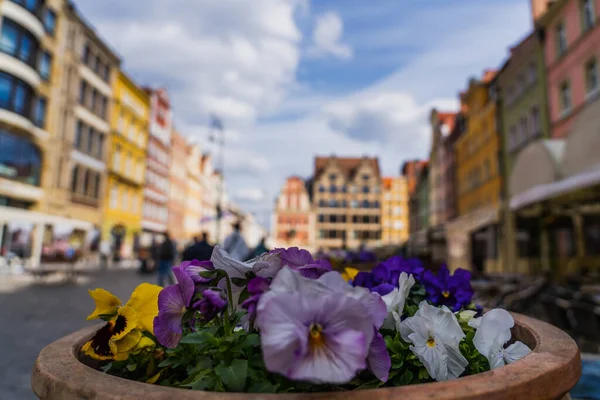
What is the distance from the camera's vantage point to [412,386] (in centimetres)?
69

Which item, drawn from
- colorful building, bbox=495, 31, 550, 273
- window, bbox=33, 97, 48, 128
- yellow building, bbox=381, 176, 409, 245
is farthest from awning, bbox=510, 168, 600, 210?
yellow building, bbox=381, 176, 409, 245

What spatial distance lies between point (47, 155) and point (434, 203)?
33464 millimetres

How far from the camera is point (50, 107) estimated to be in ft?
80.9

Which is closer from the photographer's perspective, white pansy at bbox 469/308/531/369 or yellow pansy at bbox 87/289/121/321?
white pansy at bbox 469/308/531/369

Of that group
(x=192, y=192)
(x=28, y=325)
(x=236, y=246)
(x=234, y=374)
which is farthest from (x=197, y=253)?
(x=192, y=192)

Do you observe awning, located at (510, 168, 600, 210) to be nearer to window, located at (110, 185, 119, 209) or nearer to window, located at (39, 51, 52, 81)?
window, located at (39, 51, 52, 81)

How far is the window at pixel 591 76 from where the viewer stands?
14898 millimetres

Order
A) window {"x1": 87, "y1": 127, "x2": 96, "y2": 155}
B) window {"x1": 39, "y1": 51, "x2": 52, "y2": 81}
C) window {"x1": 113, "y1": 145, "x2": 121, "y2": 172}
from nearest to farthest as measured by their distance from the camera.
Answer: window {"x1": 39, "y1": 51, "x2": 52, "y2": 81} → window {"x1": 87, "y1": 127, "x2": 96, "y2": 155} → window {"x1": 113, "y1": 145, "x2": 121, "y2": 172}

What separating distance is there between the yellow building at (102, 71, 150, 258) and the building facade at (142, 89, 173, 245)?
135cm

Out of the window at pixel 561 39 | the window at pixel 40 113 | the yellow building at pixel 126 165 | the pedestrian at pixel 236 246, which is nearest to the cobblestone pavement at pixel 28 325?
the pedestrian at pixel 236 246

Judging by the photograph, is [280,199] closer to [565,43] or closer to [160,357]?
[565,43]

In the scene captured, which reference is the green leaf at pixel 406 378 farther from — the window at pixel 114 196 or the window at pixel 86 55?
the window at pixel 114 196

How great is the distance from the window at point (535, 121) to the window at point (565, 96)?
164 cm

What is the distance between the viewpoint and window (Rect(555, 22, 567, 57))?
56.4 ft
